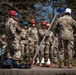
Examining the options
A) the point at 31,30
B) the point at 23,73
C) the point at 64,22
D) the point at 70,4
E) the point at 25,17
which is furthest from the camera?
the point at 70,4

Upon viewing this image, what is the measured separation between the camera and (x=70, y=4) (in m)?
41.7

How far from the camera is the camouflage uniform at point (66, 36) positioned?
12.8 m

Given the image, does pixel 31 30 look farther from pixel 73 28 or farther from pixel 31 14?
pixel 31 14

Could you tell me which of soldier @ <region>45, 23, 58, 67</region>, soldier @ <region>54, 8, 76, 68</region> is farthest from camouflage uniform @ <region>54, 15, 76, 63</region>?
soldier @ <region>45, 23, 58, 67</region>

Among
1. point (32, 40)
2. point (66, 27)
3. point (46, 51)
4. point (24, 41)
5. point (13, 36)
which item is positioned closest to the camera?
point (66, 27)

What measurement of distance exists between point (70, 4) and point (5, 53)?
28.8 meters

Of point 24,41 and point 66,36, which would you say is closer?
point 66,36

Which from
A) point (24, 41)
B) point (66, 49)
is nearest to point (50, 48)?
point (24, 41)

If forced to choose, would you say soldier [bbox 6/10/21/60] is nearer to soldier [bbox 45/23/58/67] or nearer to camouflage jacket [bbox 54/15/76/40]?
camouflage jacket [bbox 54/15/76/40]

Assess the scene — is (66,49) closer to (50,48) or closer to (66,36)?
(66,36)

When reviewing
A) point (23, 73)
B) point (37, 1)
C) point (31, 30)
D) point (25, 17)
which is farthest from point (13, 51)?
point (37, 1)

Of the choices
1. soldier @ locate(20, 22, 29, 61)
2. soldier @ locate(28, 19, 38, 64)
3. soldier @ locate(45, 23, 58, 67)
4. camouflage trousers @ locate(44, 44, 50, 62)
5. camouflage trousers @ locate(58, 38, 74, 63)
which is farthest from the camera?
Result: soldier @ locate(20, 22, 29, 61)

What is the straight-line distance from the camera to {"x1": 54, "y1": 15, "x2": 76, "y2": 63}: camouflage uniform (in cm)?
1275

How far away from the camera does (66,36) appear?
1275cm
